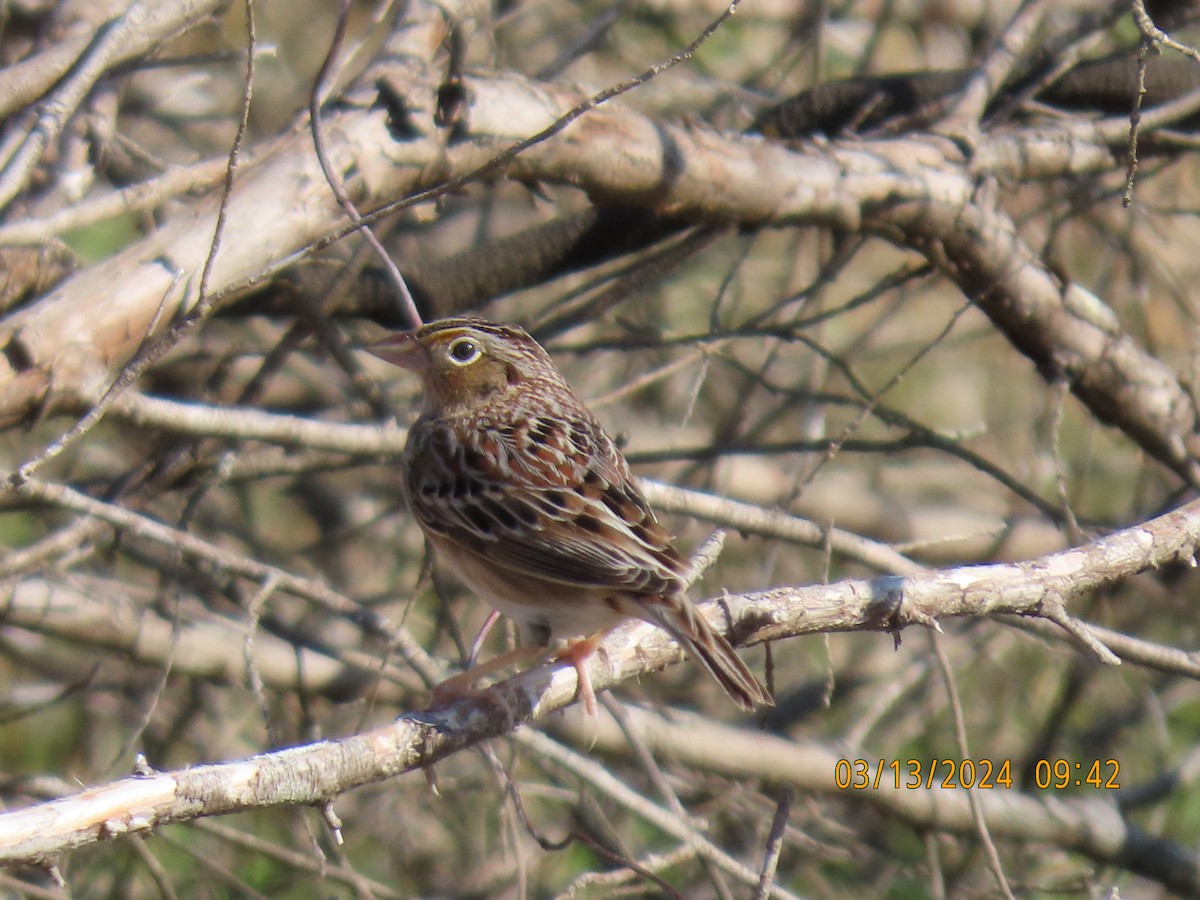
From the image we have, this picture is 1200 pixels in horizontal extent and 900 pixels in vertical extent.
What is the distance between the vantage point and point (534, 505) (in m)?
4.28

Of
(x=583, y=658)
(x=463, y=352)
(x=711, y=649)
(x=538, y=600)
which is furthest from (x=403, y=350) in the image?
(x=711, y=649)

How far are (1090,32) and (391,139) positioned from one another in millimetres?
3007

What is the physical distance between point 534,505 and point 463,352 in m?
0.77

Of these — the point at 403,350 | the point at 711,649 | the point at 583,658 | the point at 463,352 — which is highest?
the point at 463,352

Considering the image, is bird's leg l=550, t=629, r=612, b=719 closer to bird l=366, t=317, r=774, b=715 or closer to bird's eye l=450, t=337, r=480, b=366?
bird l=366, t=317, r=774, b=715

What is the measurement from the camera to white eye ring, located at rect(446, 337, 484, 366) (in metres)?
4.76

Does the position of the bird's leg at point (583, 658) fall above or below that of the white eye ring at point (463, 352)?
below

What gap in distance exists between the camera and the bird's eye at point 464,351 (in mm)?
4758

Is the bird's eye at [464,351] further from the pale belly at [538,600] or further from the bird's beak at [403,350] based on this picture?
the pale belly at [538,600]

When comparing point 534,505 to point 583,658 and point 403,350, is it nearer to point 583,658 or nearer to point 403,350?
point 583,658

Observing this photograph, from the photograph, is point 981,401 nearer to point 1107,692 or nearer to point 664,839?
point 1107,692

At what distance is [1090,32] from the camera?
576 centimetres

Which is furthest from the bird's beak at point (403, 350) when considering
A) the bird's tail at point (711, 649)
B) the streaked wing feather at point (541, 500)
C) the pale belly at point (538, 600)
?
the bird's tail at point (711, 649)

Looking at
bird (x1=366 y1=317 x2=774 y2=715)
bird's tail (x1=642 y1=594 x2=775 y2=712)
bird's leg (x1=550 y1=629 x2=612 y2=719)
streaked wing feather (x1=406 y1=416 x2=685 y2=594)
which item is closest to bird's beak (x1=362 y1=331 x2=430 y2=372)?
bird (x1=366 y1=317 x2=774 y2=715)
